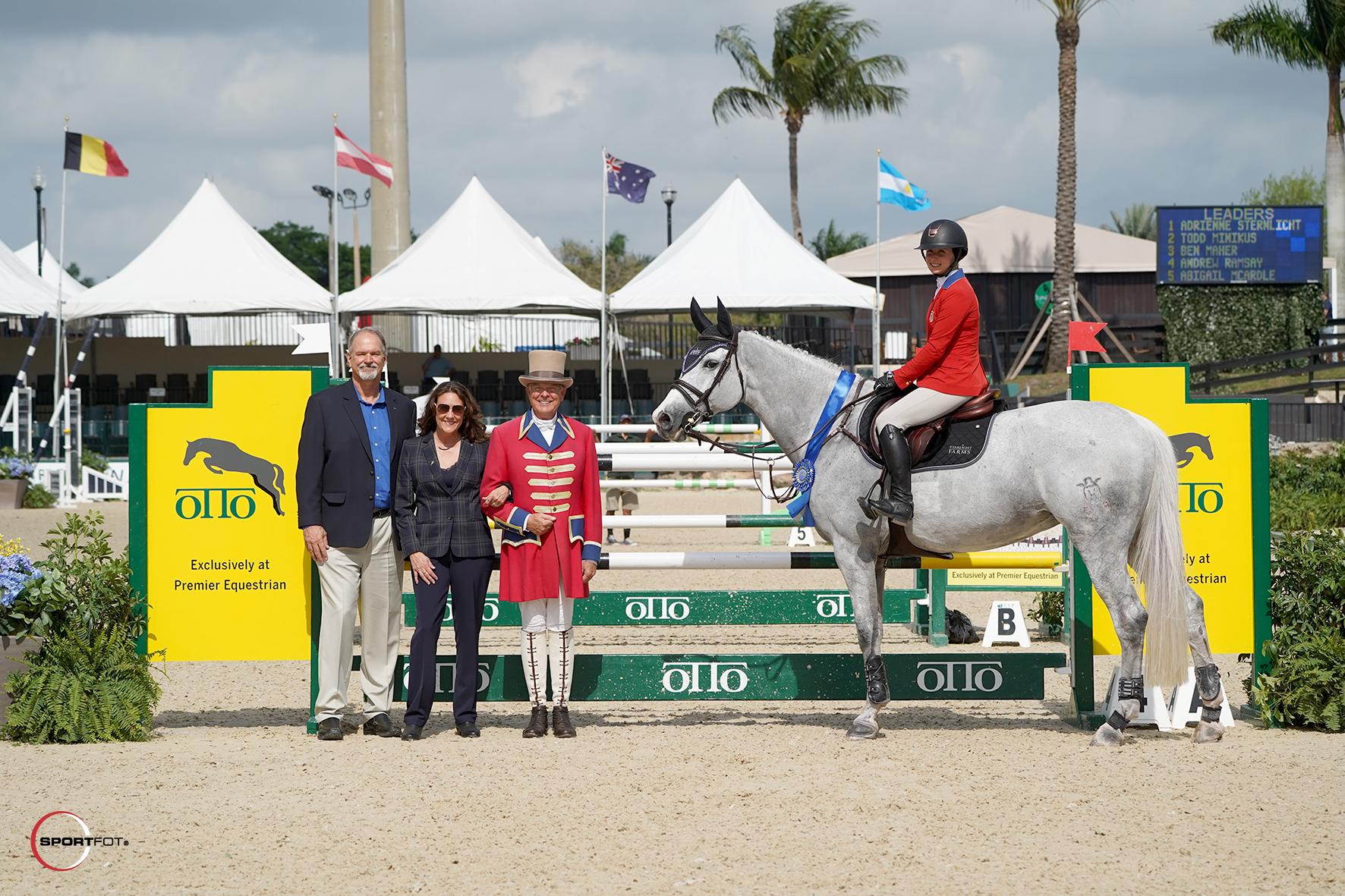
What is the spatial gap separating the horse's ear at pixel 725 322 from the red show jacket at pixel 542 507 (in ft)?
2.85

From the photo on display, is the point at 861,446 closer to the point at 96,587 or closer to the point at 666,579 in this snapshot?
the point at 96,587

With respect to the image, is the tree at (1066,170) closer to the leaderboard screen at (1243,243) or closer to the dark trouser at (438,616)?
the leaderboard screen at (1243,243)

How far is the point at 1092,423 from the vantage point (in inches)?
215

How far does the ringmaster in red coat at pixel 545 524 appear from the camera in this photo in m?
5.55

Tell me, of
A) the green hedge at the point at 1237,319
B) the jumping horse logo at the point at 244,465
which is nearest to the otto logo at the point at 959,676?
the jumping horse logo at the point at 244,465

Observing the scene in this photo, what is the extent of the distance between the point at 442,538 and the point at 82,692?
175cm

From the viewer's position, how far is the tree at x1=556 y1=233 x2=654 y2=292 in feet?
174

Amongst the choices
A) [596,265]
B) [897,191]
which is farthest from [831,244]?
[897,191]

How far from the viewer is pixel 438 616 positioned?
565 centimetres

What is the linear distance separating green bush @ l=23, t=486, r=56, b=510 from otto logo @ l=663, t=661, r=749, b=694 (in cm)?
1367

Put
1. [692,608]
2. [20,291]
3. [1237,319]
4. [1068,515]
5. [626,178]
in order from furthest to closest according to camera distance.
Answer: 1. [1237,319]
2. [20,291]
3. [626,178]
4. [692,608]
5. [1068,515]

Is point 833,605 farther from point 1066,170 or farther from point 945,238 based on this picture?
point 1066,170

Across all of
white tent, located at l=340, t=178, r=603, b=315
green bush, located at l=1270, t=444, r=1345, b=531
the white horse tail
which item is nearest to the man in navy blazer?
the white horse tail

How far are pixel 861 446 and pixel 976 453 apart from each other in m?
0.52
